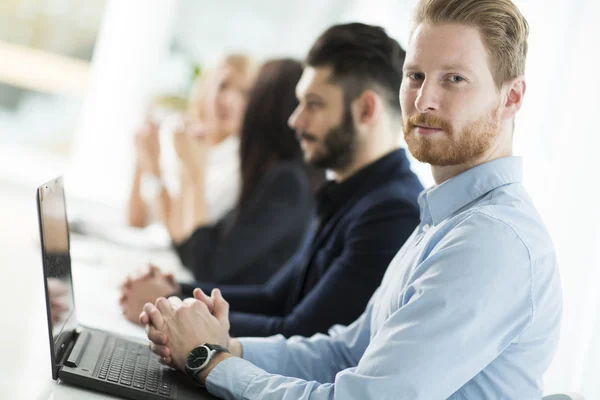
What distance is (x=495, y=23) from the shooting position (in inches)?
44.2

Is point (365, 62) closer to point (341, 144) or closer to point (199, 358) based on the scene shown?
point (341, 144)

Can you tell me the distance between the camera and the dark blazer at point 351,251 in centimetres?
154

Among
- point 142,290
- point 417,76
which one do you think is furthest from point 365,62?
point 142,290

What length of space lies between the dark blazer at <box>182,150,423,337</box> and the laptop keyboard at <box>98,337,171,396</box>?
A: 0.38 meters

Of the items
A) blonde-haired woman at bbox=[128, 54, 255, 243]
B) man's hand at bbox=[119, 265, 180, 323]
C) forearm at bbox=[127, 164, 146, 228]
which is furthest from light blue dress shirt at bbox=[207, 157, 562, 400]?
forearm at bbox=[127, 164, 146, 228]

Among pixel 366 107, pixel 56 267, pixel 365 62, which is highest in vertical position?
pixel 365 62

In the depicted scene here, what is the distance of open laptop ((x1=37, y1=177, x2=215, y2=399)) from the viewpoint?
104cm

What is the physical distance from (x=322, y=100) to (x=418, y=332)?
1.01 m

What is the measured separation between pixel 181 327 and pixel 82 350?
159 mm

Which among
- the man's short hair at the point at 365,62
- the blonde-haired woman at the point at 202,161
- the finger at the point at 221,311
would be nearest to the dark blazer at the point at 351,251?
the man's short hair at the point at 365,62

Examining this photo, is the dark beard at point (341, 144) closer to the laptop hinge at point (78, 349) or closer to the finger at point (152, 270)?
the finger at point (152, 270)

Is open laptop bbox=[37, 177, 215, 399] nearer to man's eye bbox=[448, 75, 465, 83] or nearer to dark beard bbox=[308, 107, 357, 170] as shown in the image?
man's eye bbox=[448, 75, 465, 83]

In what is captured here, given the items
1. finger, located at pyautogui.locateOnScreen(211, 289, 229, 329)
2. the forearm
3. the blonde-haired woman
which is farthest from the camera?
the forearm

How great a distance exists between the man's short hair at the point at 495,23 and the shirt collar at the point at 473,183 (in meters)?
0.13
